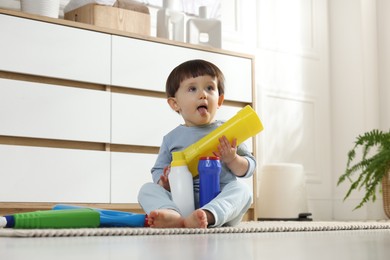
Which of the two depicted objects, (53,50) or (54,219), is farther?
(53,50)

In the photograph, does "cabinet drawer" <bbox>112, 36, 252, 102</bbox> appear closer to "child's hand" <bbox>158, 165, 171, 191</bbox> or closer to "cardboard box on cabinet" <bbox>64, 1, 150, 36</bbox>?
"cardboard box on cabinet" <bbox>64, 1, 150, 36</bbox>

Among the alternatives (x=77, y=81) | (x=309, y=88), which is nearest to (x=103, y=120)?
(x=77, y=81)

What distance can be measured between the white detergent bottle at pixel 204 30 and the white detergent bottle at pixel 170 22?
0.13ft

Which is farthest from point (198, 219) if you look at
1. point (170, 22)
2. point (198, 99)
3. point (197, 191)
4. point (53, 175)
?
point (170, 22)

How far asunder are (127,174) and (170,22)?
81 centimetres

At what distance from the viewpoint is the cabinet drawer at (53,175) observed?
256 centimetres

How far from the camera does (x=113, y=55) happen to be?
9.54ft

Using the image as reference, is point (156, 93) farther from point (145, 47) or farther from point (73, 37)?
point (73, 37)

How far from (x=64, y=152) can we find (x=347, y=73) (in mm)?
2181

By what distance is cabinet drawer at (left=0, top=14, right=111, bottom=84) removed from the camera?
8.61 feet

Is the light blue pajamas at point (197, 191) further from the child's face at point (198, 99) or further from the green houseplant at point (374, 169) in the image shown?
the green houseplant at point (374, 169)

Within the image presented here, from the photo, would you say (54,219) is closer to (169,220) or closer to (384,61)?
(169,220)

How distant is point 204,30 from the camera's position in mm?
3363

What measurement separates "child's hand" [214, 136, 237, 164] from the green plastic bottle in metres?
0.37
